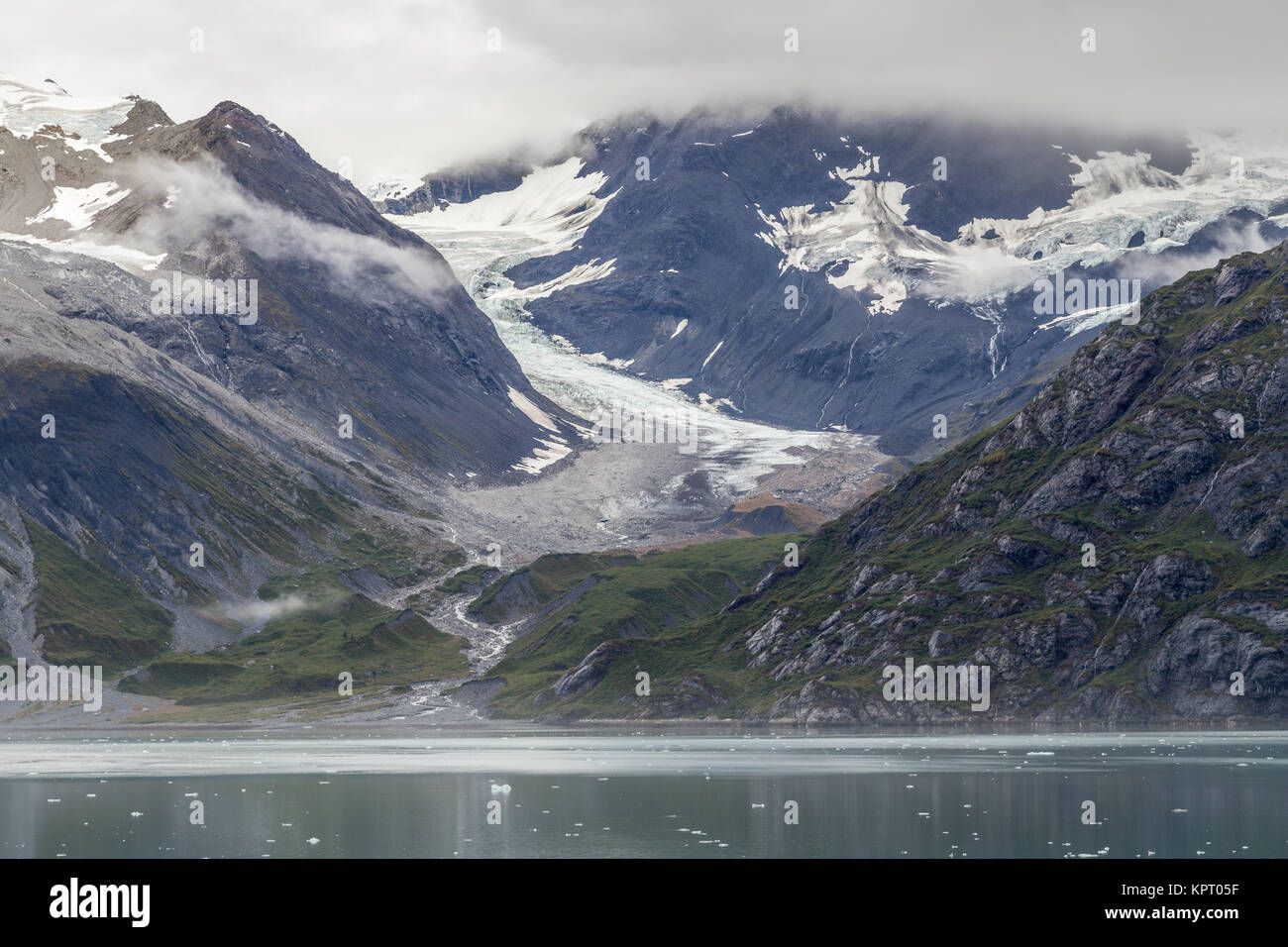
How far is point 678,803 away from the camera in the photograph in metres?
105

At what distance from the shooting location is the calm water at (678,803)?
3204 inches

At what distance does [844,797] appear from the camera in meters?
105

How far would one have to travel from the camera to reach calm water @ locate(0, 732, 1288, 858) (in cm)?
8138

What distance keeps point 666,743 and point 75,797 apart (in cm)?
8861
